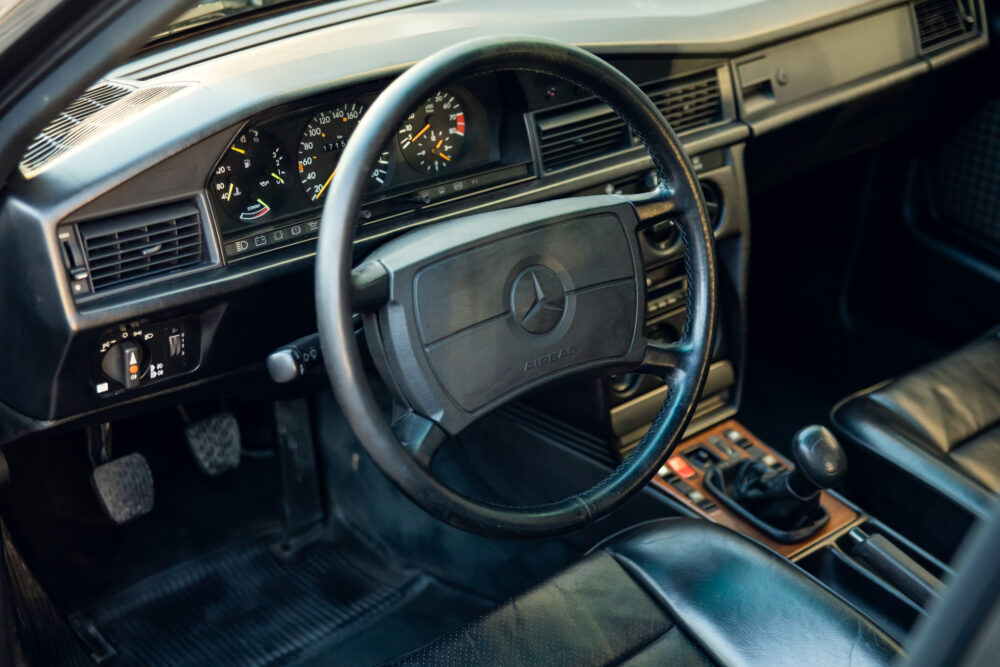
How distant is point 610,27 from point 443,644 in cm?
107

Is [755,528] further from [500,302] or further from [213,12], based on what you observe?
[213,12]

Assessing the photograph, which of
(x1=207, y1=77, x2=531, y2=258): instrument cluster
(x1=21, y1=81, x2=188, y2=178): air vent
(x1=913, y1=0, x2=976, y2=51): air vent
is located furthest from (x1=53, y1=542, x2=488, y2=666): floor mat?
(x1=913, y1=0, x2=976, y2=51): air vent

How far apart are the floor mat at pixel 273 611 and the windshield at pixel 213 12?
1047 mm

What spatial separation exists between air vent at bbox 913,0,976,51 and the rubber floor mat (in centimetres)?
160

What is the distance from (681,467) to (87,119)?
3.66 feet

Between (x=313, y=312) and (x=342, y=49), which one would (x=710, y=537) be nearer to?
(x=313, y=312)

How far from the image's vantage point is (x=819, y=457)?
153 centimetres

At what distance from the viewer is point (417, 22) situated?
5.68 feet

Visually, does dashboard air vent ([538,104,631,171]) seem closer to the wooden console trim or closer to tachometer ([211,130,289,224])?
tachometer ([211,130,289,224])

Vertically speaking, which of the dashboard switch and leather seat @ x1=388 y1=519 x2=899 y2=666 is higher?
the dashboard switch

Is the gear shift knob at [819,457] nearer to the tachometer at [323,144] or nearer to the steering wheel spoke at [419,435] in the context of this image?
the steering wheel spoke at [419,435]

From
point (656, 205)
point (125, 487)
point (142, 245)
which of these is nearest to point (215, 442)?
point (125, 487)

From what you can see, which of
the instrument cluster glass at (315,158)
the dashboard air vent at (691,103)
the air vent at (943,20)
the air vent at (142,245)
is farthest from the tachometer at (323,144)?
the air vent at (943,20)

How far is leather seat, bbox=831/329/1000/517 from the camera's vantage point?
1672 mm
